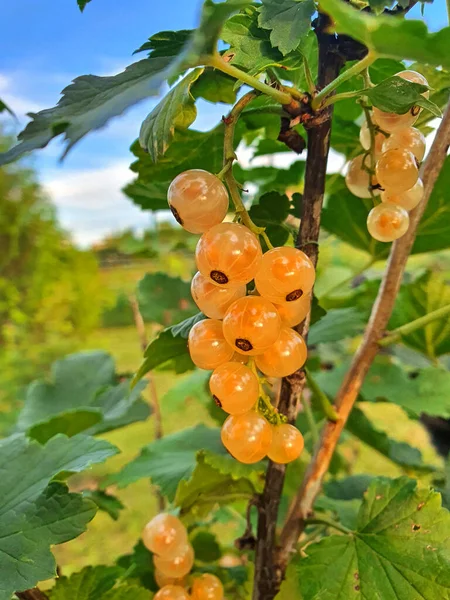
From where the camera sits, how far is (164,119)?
24 centimetres

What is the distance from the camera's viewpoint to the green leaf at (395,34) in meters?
0.18

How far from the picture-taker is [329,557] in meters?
0.35

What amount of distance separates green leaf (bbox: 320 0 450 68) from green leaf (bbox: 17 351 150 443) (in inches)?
18.0

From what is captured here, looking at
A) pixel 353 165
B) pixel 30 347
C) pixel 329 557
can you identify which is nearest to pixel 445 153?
pixel 353 165

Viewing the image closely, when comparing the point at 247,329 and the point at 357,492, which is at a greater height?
the point at 247,329

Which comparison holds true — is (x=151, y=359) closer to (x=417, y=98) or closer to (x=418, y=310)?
(x=417, y=98)

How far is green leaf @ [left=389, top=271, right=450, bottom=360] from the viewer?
23.4 inches

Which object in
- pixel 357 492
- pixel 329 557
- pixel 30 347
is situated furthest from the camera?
pixel 30 347

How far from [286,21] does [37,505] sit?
320 mm

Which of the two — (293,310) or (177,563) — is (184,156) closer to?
(293,310)

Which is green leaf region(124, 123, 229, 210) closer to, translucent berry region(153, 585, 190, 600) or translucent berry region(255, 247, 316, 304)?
translucent berry region(255, 247, 316, 304)

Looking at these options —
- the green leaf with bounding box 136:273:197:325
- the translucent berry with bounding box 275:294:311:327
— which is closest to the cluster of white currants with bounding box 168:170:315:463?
the translucent berry with bounding box 275:294:311:327

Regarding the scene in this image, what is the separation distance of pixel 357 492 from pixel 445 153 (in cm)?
40

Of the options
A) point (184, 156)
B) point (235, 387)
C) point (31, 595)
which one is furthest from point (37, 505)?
point (184, 156)
